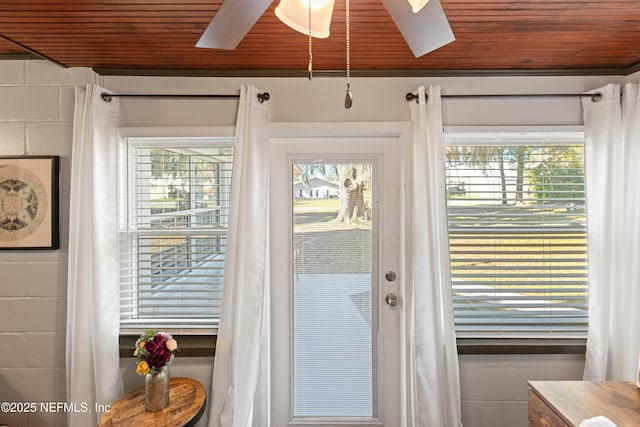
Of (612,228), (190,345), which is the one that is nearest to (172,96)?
(190,345)

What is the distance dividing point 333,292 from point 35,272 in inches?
66.6

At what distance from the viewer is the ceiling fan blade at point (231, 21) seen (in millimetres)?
875

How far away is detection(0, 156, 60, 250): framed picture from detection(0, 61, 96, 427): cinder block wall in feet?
0.17

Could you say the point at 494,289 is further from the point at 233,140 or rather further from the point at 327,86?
the point at 233,140

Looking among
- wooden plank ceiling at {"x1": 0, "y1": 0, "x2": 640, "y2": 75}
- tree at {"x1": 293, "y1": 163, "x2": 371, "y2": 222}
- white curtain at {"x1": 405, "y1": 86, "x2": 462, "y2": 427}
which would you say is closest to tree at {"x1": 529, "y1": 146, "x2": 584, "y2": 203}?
wooden plank ceiling at {"x1": 0, "y1": 0, "x2": 640, "y2": 75}

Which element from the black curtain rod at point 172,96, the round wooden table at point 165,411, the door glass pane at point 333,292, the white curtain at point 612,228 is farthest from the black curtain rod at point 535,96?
the round wooden table at point 165,411

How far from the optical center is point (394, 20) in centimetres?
95

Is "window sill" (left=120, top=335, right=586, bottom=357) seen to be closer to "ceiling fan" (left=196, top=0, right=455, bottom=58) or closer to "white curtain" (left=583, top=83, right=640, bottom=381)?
"white curtain" (left=583, top=83, right=640, bottom=381)

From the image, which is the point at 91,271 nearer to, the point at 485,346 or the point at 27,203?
the point at 27,203

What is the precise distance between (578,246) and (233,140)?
6.93 feet

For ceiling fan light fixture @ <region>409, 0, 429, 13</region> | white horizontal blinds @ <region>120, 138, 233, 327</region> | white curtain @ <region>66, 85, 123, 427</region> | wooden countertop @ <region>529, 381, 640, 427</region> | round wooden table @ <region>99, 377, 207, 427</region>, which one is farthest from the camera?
white horizontal blinds @ <region>120, 138, 233, 327</region>

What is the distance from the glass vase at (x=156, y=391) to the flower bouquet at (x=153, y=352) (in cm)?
3

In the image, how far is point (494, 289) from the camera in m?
2.05

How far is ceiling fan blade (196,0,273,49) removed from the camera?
2.87 ft
